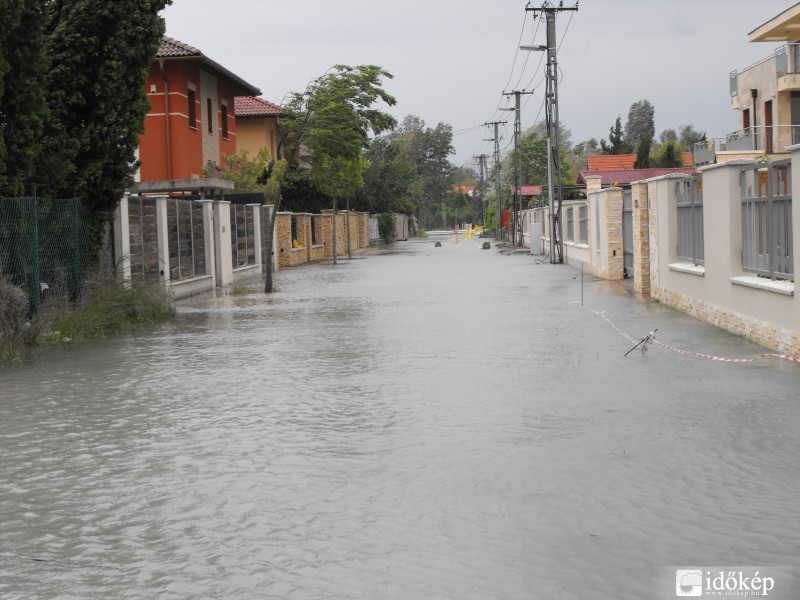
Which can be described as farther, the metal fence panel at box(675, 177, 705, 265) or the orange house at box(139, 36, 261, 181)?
the orange house at box(139, 36, 261, 181)

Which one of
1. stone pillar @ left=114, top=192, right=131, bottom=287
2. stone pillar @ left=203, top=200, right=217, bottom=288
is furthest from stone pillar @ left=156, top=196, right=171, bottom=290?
stone pillar @ left=203, top=200, right=217, bottom=288

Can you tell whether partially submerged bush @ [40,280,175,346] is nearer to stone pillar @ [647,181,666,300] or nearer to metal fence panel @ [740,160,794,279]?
stone pillar @ [647,181,666,300]

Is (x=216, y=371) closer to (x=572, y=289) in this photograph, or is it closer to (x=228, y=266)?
(x=572, y=289)

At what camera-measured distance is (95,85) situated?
17.5 metres

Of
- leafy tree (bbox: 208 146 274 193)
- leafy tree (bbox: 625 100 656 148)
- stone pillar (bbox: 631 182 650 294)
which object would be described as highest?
leafy tree (bbox: 625 100 656 148)

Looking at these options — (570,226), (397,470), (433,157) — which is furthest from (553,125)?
(433,157)

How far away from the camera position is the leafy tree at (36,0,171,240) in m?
17.3

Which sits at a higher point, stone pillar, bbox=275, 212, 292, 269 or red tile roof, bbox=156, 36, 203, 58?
red tile roof, bbox=156, 36, 203, 58

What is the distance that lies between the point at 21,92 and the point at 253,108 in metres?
39.5

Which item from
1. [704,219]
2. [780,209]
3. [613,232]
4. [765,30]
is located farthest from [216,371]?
[765,30]

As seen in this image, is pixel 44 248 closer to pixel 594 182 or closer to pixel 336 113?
pixel 336 113

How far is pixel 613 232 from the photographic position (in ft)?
92.2

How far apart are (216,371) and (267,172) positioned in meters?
36.4

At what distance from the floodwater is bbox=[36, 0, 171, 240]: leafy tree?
4541 mm
